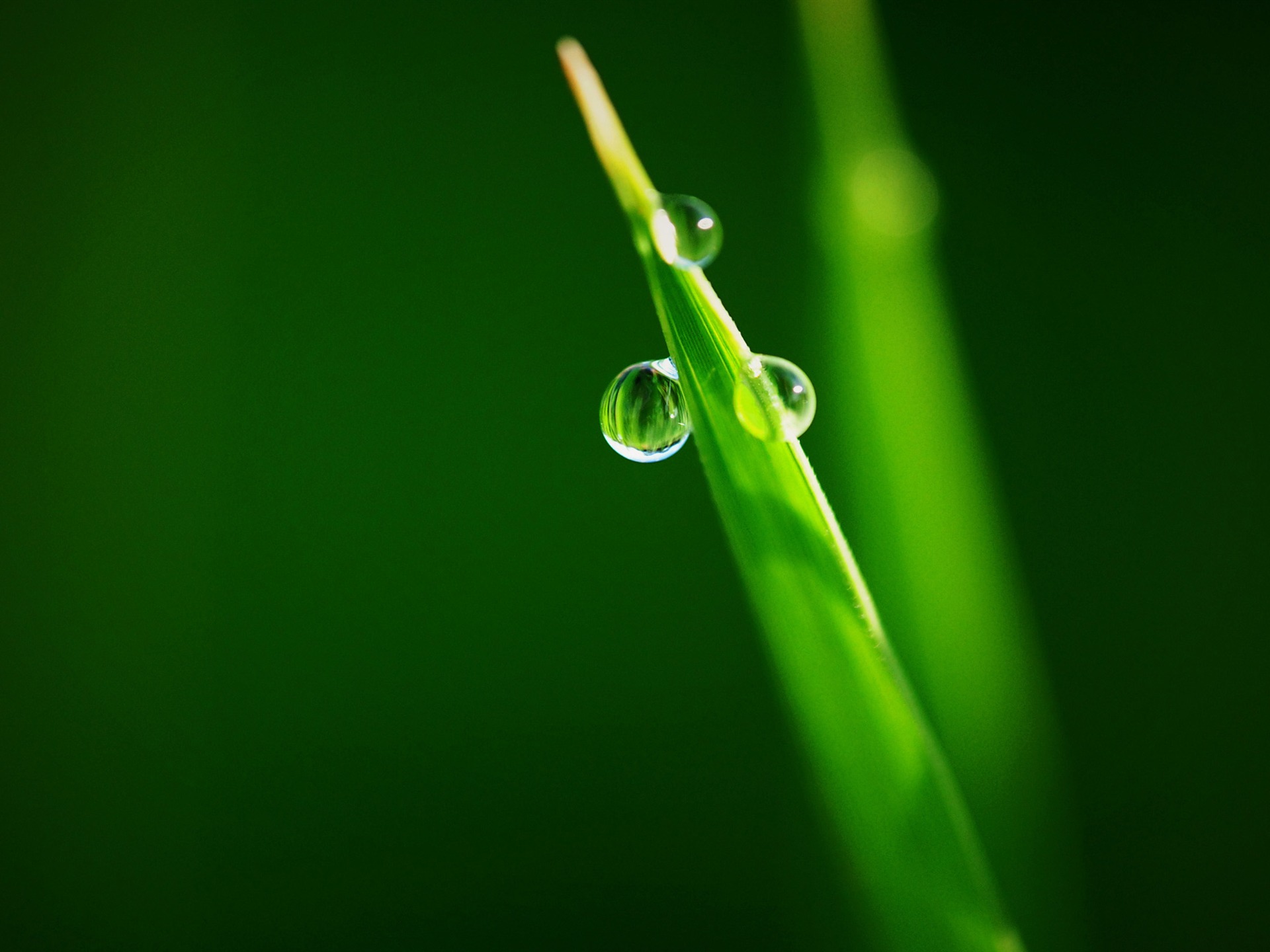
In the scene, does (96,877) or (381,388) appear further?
(381,388)

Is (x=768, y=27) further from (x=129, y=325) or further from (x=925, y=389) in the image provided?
(x=129, y=325)

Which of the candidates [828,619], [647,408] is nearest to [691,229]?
[647,408]

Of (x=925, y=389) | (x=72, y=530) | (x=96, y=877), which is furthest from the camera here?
(x=72, y=530)

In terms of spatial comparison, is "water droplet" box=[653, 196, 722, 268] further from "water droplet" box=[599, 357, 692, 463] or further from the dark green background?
the dark green background

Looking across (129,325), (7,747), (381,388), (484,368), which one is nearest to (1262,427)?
(484,368)

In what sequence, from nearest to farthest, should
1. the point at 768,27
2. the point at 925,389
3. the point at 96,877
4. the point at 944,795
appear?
the point at 944,795 < the point at 925,389 < the point at 96,877 < the point at 768,27

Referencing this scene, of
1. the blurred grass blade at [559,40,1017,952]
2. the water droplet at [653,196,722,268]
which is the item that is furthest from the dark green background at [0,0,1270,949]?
the blurred grass blade at [559,40,1017,952]

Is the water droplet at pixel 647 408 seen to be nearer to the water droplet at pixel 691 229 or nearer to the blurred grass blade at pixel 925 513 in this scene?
the water droplet at pixel 691 229
